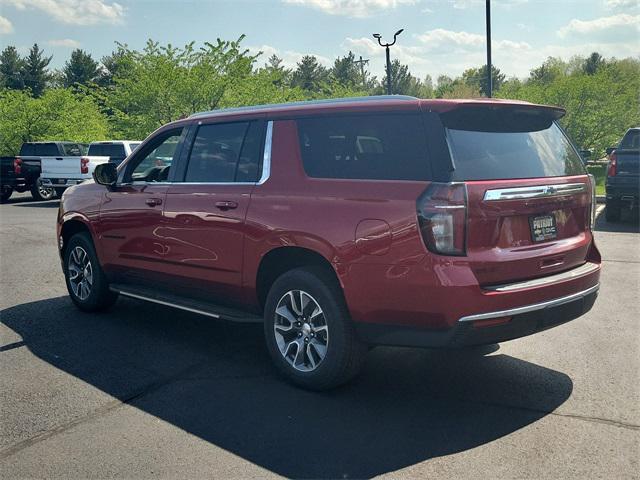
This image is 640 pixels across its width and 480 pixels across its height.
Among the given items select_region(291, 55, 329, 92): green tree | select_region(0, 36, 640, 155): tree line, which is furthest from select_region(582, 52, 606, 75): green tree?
select_region(0, 36, 640, 155): tree line

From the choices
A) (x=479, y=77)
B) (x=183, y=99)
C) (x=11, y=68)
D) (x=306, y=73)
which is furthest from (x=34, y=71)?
(x=479, y=77)

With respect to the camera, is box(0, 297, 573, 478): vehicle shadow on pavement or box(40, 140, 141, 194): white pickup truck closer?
box(0, 297, 573, 478): vehicle shadow on pavement

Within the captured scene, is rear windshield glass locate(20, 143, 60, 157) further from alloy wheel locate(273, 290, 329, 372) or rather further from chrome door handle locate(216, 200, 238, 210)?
alloy wheel locate(273, 290, 329, 372)

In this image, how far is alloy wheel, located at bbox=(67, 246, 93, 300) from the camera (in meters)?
6.75

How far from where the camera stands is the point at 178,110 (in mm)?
28641

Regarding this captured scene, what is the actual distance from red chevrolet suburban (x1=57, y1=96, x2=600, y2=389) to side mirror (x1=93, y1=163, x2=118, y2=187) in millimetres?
909

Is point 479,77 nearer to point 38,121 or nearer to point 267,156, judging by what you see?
point 38,121

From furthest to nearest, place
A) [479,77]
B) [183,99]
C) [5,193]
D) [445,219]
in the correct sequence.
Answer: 1. [479,77]
2. [183,99]
3. [5,193]
4. [445,219]

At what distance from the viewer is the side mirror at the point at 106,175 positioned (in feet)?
20.6

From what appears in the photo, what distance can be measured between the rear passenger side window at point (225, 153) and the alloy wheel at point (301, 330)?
102 cm

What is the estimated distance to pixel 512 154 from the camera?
4.28m

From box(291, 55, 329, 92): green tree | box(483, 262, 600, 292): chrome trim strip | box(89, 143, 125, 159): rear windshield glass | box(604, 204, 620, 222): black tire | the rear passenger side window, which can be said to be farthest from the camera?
box(291, 55, 329, 92): green tree

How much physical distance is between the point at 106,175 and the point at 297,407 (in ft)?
10.7

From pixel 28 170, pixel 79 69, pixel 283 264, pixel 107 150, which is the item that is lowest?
pixel 283 264
